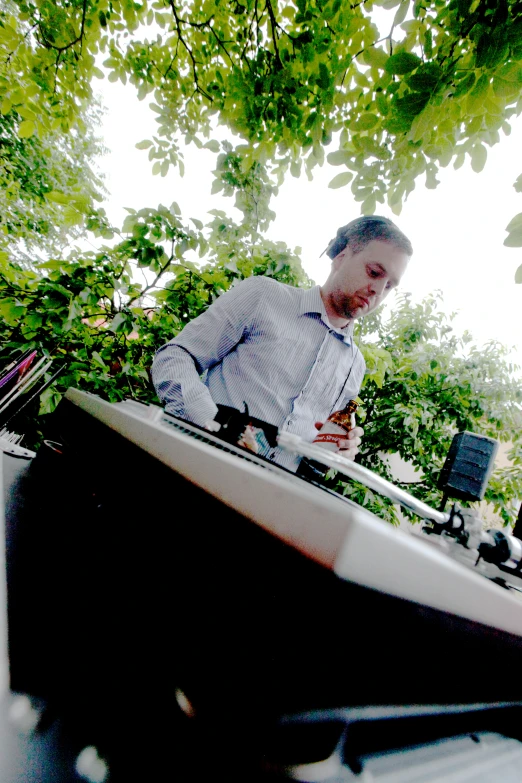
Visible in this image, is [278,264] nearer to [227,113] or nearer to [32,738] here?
[227,113]

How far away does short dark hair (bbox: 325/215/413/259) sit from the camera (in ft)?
5.25

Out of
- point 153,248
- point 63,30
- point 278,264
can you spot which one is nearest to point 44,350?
point 153,248

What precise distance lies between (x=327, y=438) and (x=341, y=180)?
5.51 feet

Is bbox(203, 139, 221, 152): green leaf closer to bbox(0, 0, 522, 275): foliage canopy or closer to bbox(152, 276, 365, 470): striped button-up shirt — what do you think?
bbox(0, 0, 522, 275): foliage canopy

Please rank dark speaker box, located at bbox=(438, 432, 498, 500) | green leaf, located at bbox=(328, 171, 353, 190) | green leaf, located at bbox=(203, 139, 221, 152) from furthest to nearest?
green leaf, located at bbox=(203, 139, 221, 152), green leaf, located at bbox=(328, 171, 353, 190), dark speaker box, located at bbox=(438, 432, 498, 500)

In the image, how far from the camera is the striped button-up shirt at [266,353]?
1482 mm

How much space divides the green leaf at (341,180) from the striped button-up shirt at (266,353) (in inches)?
29.4

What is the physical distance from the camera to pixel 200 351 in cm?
146

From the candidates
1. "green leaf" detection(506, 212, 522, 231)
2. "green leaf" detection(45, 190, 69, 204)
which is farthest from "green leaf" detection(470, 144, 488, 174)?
"green leaf" detection(45, 190, 69, 204)

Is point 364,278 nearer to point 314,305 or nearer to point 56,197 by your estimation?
point 314,305

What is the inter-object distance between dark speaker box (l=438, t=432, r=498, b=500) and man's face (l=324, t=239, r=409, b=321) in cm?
111

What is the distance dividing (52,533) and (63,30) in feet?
12.8

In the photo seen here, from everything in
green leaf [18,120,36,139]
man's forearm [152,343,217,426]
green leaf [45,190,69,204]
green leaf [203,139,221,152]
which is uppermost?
green leaf [203,139,221,152]

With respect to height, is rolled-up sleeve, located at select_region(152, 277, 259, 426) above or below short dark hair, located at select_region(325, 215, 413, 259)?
below
